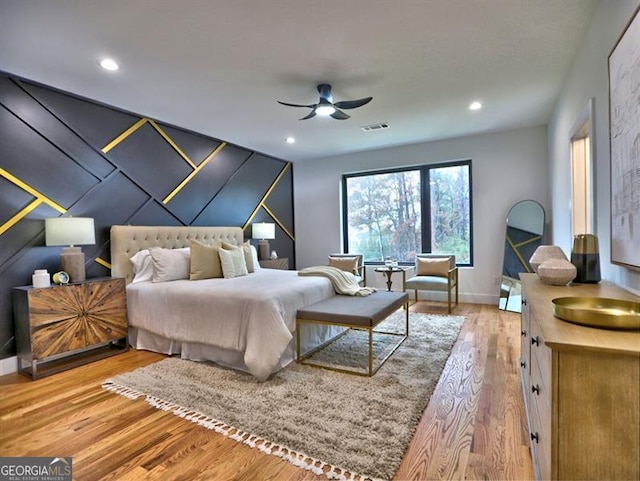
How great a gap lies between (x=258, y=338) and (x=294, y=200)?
4478mm

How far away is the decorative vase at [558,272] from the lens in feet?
6.27

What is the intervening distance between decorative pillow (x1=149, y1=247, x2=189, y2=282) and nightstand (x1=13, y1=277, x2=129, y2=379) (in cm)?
38

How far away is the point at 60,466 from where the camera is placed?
66.7 inches

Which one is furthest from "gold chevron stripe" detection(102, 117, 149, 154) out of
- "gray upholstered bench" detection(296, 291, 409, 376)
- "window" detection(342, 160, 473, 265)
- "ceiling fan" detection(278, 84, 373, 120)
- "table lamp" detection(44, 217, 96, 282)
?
"window" detection(342, 160, 473, 265)

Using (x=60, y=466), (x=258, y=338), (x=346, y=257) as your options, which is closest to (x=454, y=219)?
(x=346, y=257)

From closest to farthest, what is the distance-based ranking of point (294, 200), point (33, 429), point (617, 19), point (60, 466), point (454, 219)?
point (60, 466), point (617, 19), point (33, 429), point (454, 219), point (294, 200)

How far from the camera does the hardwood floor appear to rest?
1628mm

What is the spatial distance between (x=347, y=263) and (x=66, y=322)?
150 inches

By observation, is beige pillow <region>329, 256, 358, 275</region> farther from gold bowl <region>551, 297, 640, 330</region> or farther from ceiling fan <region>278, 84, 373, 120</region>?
gold bowl <region>551, 297, 640, 330</region>

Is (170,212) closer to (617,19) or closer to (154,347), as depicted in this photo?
(154,347)

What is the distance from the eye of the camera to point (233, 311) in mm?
2803

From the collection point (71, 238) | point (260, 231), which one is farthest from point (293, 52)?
point (260, 231)

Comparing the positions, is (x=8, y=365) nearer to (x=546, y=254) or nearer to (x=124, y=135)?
(x=124, y=135)

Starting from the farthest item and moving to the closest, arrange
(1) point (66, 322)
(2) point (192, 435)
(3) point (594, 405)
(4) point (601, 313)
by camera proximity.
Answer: (1) point (66, 322), (2) point (192, 435), (4) point (601, 313), (3) point (594, 405)
